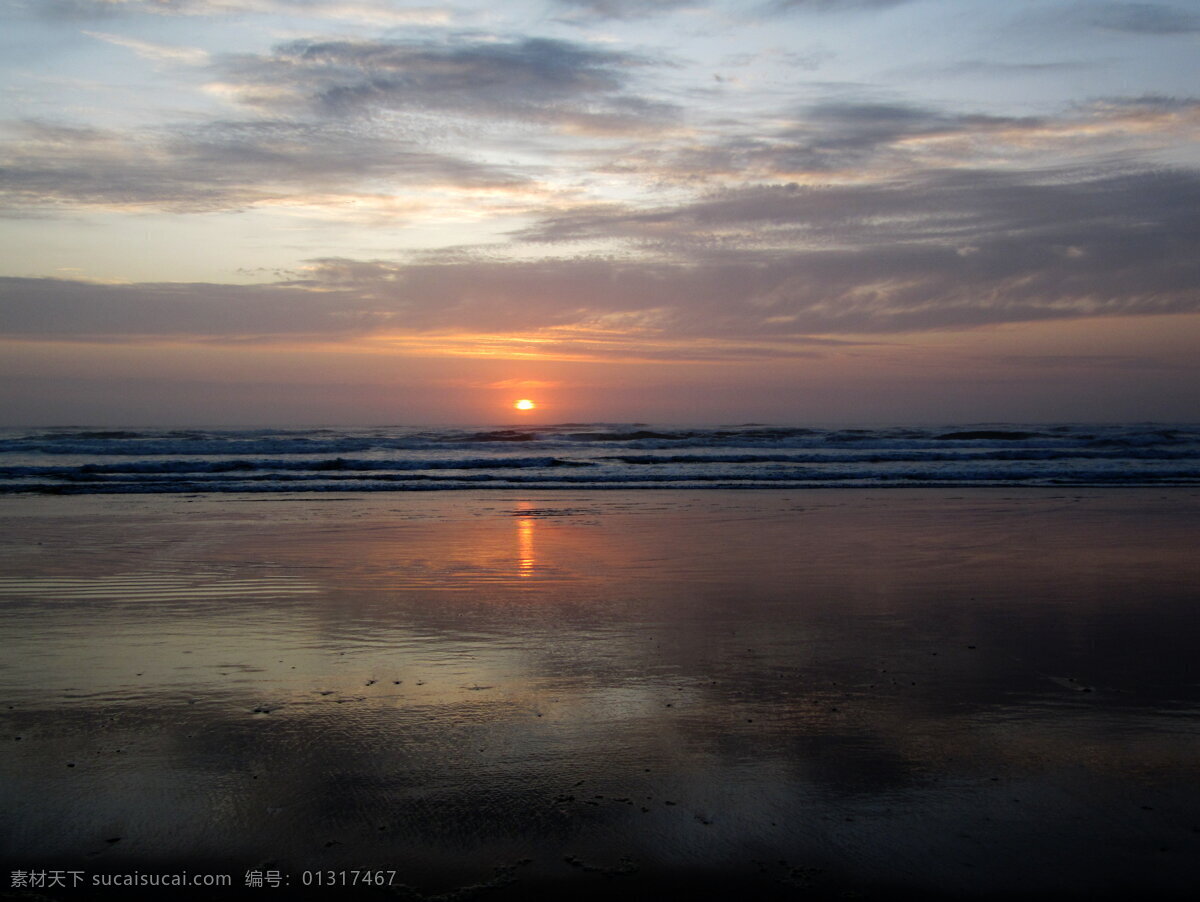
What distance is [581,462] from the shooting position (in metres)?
28.4

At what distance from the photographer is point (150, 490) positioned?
63.9 feet

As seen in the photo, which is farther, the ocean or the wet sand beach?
the ocean

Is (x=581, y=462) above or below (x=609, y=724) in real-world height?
above

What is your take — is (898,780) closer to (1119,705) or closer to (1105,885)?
(1105,885)

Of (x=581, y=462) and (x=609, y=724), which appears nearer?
(x=609, y=724)

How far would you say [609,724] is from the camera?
15.0 feet

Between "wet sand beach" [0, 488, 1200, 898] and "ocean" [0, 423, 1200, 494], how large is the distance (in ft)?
38.1

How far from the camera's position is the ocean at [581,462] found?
2078 centimetres

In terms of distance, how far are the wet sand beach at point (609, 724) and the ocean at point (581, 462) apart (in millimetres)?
11620

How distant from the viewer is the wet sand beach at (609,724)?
10.9 feet

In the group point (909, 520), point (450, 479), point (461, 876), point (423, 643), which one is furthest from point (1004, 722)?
point (450, 479)

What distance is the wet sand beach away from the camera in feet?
10.9

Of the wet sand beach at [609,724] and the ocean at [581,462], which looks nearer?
the wet sand beach at [609,724]

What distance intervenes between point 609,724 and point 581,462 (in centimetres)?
2381
